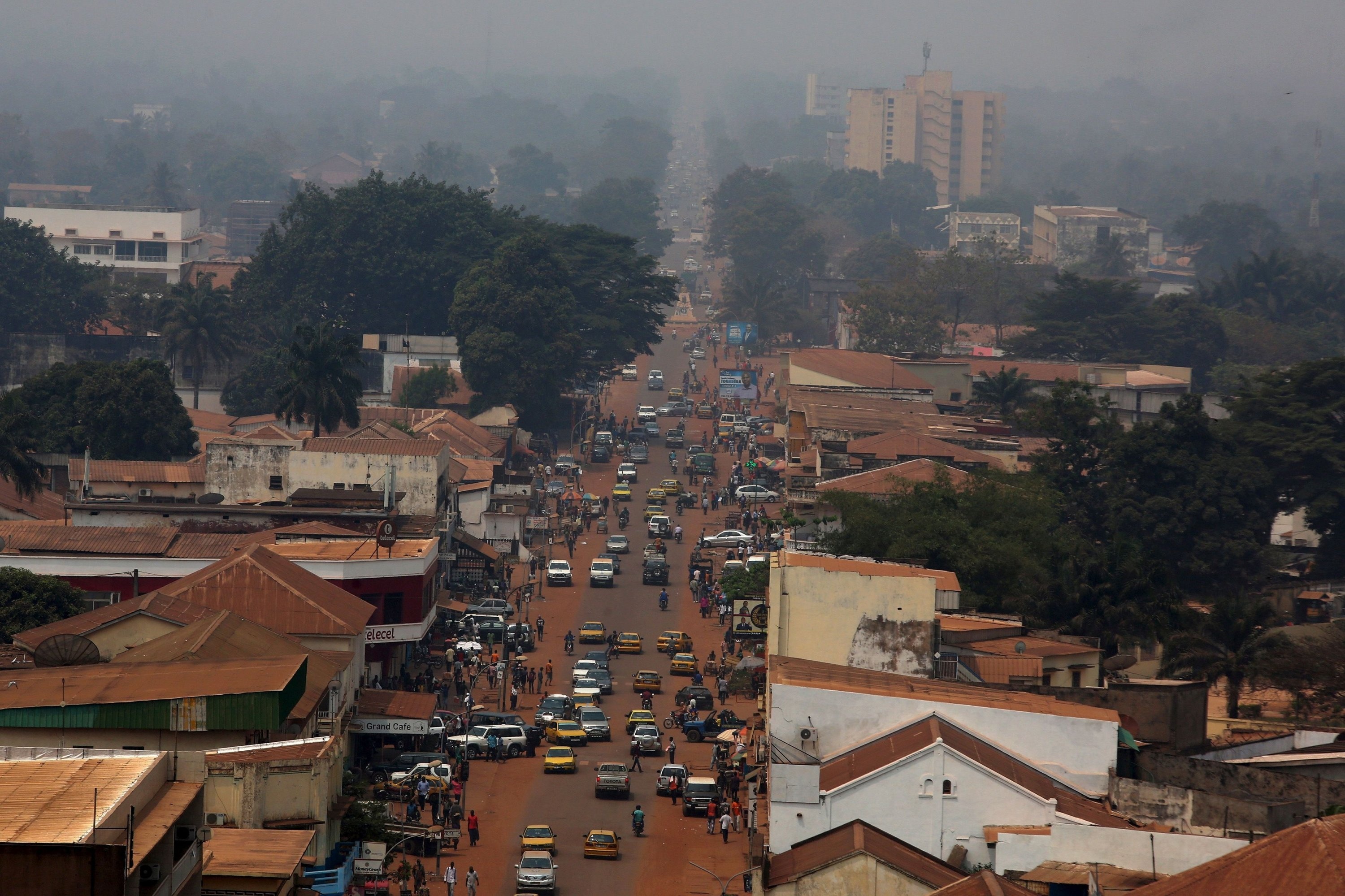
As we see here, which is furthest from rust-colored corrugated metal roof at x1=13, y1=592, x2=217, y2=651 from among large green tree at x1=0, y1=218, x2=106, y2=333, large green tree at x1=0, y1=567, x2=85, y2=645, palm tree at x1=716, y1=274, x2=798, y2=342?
palm tree at x1=716, y1=274, x2=798, y2=342

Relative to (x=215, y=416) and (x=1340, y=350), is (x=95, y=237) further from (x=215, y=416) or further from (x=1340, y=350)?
(x=1340, y=350)

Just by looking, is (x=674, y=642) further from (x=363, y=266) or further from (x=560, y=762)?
(x=363, y=266)

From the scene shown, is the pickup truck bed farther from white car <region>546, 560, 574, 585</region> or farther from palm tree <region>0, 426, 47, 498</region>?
palm tree <region>0, 426, 47, 498</region>

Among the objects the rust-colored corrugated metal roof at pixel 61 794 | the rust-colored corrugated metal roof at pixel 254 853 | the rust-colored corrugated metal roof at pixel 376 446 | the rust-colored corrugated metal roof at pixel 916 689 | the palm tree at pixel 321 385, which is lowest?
the rust-colored corrugated metal roof at pixel 254 853

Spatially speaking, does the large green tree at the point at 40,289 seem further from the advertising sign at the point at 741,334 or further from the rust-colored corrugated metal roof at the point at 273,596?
the rust-colored corrugated metal roof at the point at 273,596

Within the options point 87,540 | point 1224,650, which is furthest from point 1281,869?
point 87,540

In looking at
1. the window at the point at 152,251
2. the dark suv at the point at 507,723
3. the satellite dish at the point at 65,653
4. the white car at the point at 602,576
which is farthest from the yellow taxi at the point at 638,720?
the window at the point at 152,251
